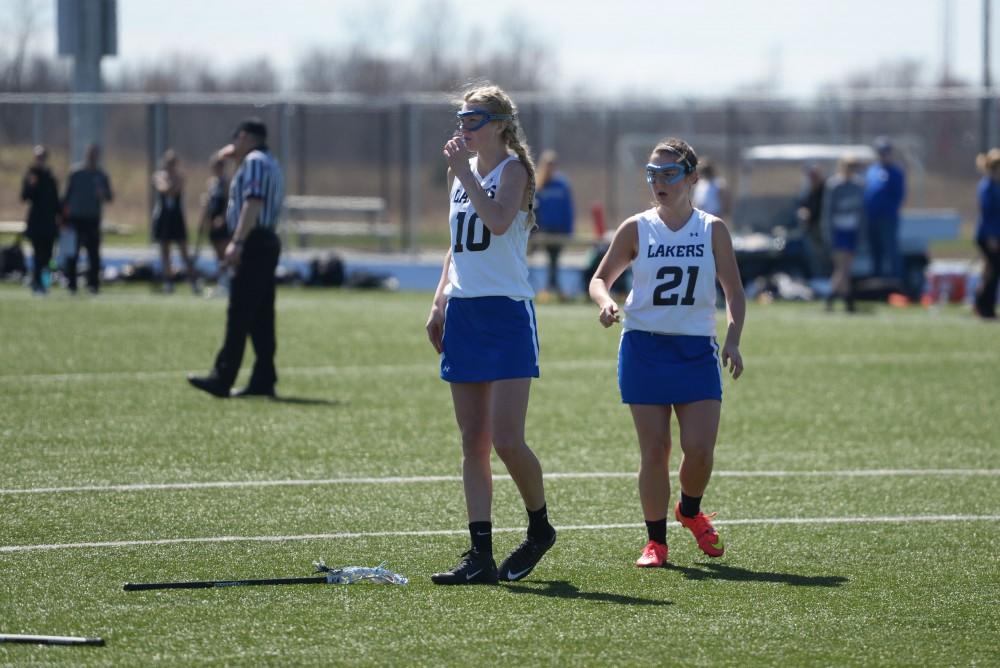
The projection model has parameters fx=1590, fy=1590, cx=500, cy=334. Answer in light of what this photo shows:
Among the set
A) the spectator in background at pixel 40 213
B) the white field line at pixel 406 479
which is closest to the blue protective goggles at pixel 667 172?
the white field line at pixel 406 479

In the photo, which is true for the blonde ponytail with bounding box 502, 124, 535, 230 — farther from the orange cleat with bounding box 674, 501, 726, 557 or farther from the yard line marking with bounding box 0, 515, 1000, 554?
the yard line marking with bounding box 0, 515, 1000, 554

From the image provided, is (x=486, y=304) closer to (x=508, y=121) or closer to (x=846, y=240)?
(x=508, y=121)

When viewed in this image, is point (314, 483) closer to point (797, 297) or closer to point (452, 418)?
point (452, 418)

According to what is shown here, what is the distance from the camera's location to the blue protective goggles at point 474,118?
20.9 ft

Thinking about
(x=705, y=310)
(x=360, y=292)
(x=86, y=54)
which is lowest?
(x=360, y=292)

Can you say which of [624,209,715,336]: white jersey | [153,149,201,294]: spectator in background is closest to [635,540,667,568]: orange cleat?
[624,209,715,336]: white jersey

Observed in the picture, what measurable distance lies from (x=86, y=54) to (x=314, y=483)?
21.0m

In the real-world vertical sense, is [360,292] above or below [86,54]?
below

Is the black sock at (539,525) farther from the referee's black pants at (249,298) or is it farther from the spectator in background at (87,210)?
the spectator in background at (87,210)

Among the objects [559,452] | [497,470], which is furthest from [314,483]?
[559,452]

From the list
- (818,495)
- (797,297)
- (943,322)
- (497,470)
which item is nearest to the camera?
(818,495)

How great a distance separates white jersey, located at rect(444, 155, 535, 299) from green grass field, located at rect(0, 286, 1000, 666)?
47.6 inches

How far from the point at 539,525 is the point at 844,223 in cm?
1592

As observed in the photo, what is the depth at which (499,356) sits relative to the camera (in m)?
6.38
